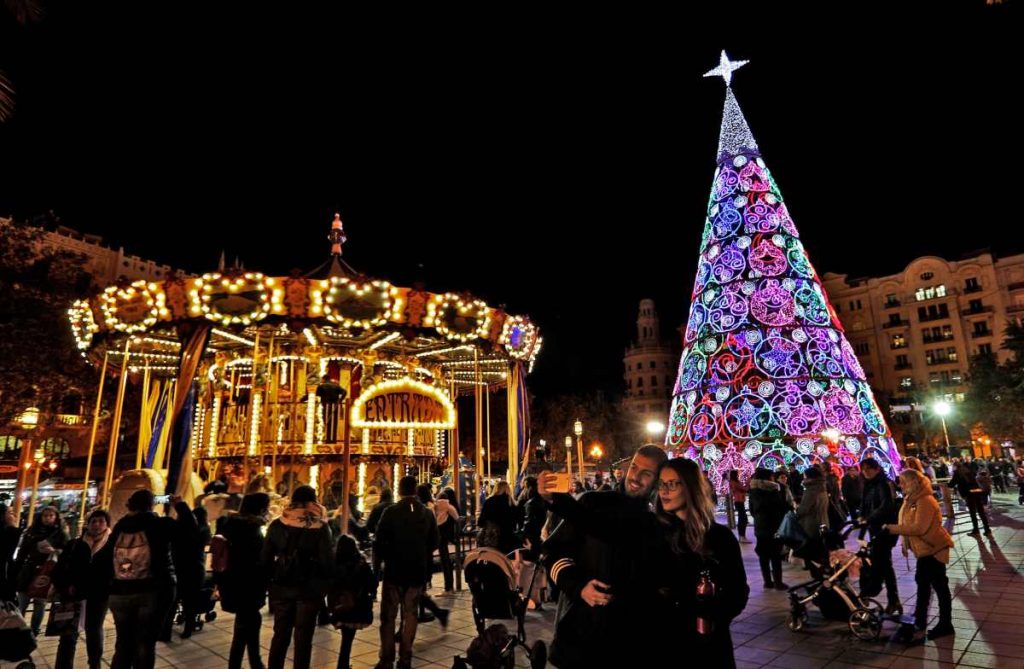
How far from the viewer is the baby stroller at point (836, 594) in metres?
5.75

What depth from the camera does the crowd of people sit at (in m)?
2.67

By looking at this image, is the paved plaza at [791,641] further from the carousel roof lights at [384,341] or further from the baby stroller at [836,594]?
the carousel roof lights at [384,341]

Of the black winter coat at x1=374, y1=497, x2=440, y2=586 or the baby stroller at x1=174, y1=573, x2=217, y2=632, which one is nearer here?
the black winter coat at x1=374, y1=497, x2=440, y2=586

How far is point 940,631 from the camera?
5.64 meters

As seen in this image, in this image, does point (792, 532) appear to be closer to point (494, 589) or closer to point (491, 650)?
point (494, 589)

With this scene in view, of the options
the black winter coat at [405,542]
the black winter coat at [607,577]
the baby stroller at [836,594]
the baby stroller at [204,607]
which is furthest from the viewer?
the baby stroller at [204,607]

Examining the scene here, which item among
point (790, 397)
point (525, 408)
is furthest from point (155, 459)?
point (790, 397)

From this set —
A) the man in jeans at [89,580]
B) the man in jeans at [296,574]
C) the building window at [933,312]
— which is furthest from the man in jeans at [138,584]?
the building window at [933,312]

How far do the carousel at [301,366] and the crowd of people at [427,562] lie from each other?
11.8 ft

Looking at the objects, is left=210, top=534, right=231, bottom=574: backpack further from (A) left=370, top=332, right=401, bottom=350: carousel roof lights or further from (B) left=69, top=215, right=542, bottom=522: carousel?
(A) left=370, top=332, right=401, bottom=350: carousel roof lights

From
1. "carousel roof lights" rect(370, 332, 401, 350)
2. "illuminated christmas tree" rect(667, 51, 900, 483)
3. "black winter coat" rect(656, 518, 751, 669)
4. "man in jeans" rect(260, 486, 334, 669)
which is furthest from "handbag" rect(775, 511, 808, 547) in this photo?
"illuminated christmas tree" rect(667, 51, 900, 483)

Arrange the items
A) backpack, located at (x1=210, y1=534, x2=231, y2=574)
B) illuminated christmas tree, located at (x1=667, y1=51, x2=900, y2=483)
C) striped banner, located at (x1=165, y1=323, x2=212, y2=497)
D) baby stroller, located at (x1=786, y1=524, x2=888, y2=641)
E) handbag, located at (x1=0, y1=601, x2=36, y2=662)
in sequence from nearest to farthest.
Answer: handbag, located at (x1=0, y1=601, x2=36, y2=662) < backpack, located at (x1=210, y1=534, x2=231, y2=574) < baby stroller, located at (x1=786, y1=524, x2=888, y2=641) < striped banner, located at (x1=165, y1=323, x2=212, y2=497) < illuminated christmas tree, located at (x1=667, y1=51, x2=900, y2=483)

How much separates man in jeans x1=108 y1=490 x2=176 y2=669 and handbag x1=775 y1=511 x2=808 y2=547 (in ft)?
22.3

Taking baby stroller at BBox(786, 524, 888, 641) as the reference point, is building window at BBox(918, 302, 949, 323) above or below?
above
